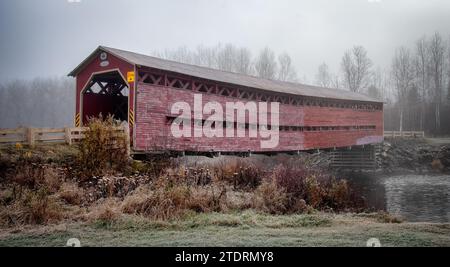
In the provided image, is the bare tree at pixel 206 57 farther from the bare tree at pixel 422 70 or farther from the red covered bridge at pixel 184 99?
the bare tree at pixel 422 70

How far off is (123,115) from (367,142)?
1656cm

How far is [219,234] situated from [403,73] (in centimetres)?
660

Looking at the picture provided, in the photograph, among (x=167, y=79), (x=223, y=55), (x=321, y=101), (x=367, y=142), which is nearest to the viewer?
(x=167, y=79)

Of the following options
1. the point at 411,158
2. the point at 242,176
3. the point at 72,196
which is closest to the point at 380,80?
the point at 242,176

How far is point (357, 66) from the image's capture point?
9312mm

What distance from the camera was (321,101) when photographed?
59.8ft

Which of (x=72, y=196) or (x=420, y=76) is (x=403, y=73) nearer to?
(x=420, y=76)

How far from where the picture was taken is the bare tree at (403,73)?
25.0 ft

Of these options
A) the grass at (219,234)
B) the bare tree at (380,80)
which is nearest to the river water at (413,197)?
the bare tree at (380,80)

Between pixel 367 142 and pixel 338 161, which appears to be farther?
pixel 338 161

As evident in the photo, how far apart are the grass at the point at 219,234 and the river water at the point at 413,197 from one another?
181 inches

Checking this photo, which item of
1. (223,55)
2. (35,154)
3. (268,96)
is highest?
(223,55)
